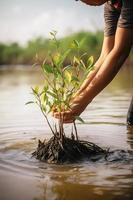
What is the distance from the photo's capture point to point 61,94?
336 cm

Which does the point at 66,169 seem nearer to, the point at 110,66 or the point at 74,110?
the point at 74,110

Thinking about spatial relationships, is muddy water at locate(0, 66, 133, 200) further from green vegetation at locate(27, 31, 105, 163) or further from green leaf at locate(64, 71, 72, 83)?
green leaf at locate(64, 71, 72, 83)

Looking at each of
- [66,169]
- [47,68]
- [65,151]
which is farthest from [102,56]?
[66,169]

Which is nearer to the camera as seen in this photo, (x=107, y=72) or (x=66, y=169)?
(x=66, y=169)

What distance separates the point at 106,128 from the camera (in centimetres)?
468

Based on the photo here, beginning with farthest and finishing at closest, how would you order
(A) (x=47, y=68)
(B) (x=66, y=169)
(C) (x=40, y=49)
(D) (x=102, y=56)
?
(C) (x=40, y=49) → (D) (x=102, y=56) → (A) (x=47, y=68) → (B) (x=66, y=169)

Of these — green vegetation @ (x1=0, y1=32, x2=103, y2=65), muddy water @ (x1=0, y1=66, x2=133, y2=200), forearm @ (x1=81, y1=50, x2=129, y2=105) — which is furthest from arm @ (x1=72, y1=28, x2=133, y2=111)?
green vegetation @ (x1=0, y1=32, x2=103, y2=65)

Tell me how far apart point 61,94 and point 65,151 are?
45 centimetres

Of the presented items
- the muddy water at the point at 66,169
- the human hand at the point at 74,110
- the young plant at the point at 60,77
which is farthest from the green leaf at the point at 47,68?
the muddy water at the point at 66,169

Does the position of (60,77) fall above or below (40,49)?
above

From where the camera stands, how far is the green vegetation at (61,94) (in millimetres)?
3223

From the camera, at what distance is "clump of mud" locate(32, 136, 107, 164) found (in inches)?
131

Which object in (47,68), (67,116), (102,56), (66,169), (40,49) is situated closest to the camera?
(66,169)

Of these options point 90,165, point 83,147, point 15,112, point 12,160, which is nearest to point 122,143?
point 83,147
